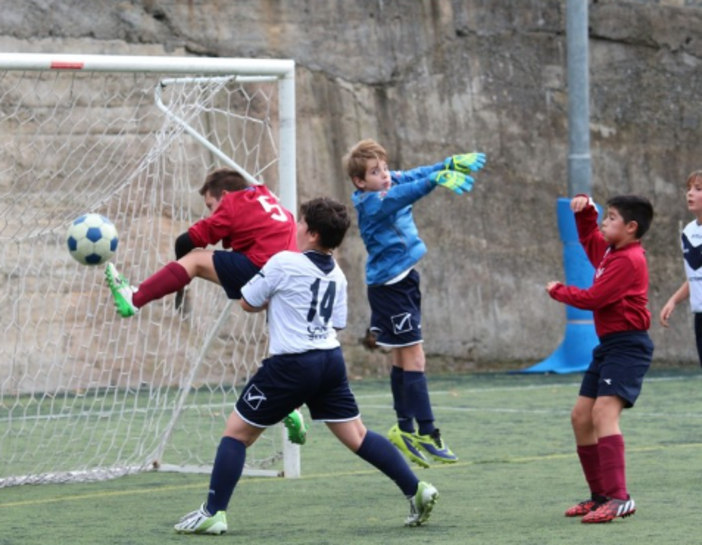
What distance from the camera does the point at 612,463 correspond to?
18.5 feet

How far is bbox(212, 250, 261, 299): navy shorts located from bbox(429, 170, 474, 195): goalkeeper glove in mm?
932

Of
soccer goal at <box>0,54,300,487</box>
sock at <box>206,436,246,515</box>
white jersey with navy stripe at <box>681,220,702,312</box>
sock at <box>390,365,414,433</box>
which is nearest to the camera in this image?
sock at <box>206,436,246,515</box>

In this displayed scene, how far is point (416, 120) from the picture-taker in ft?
45.6

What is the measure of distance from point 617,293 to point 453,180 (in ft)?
3.92

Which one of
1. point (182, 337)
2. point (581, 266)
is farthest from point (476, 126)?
point (182, 337)

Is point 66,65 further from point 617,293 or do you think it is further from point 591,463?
point 591,463

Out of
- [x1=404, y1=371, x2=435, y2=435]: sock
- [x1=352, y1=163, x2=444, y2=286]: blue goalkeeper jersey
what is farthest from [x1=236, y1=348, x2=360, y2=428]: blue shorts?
[x1=352, y1=163, x2=444, y2=286]: blue goalkeeper jersey

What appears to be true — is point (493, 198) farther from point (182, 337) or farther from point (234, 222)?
point (234, 222)

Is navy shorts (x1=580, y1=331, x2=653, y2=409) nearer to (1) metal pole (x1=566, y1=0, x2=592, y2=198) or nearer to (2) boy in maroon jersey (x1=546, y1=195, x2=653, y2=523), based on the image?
(2) boy in maroon jersey (x1=546, y1=195, x2=653, y2=523)

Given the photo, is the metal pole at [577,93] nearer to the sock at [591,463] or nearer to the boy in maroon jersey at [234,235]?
the boy in maroon jersey at [234,235]

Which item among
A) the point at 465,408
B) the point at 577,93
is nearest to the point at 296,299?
the point at 465,408

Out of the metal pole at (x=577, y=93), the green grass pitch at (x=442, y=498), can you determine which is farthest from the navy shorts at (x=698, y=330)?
the metal pole at (x=577, y=93)

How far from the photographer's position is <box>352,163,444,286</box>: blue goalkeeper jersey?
24.7 ft

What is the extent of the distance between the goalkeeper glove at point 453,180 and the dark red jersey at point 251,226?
73 cm
